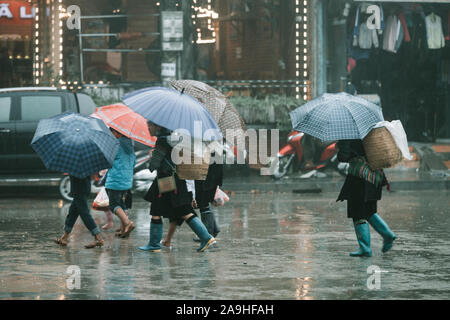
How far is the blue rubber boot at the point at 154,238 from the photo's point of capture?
995 centimetres

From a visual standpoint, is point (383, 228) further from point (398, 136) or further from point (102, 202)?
point (102, 202)

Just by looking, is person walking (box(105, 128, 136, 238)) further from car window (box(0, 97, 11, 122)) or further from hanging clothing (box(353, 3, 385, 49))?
hanging clothing (box(353, 3, 385, 49))

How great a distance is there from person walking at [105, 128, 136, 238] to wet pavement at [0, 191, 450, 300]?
0.89ft

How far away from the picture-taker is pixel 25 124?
643 inches

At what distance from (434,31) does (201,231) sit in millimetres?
13839

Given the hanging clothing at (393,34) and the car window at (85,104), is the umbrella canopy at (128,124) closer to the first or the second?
the car window at (85,104)

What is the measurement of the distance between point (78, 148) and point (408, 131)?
50.5ft

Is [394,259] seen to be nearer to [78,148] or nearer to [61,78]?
[78,148]

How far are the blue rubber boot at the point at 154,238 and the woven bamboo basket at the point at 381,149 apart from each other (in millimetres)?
2552

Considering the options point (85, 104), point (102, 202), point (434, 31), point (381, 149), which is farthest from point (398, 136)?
point (434, 31)

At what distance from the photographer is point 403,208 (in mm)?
14742

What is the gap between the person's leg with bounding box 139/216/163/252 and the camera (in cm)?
992

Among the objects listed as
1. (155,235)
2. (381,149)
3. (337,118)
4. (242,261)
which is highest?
(337,118)

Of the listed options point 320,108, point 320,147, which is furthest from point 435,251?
point 320,147
